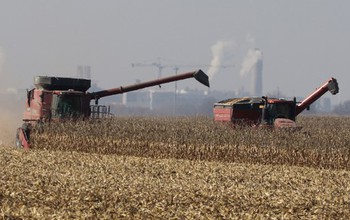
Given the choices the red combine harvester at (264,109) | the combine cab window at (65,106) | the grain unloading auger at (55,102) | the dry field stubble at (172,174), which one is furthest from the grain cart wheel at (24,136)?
the red combine harvester at (264,109)

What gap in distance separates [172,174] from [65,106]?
368 inches

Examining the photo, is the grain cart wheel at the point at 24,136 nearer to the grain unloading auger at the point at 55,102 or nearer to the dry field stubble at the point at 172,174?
the grain unloading auger at the point at 55,102

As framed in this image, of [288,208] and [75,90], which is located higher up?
[75,90]

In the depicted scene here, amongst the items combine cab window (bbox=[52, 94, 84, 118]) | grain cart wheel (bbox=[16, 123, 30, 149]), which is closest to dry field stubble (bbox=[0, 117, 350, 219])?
grain cart wheel (bbox=[16, 123, 30, 149])

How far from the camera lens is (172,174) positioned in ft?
60.7

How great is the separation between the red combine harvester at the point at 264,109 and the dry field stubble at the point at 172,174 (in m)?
3.13

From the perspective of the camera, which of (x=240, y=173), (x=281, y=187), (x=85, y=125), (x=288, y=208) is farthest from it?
(x=85, y=125)

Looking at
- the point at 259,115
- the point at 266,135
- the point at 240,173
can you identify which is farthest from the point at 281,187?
the point at 259,115

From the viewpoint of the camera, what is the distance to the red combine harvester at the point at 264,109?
93.9ft

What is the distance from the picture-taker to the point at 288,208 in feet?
44.5

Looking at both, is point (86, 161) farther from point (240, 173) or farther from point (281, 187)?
point (281, 187)

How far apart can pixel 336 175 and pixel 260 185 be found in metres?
3.30

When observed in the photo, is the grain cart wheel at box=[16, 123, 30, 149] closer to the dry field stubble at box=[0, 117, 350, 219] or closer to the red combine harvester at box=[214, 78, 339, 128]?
the dry field stubble at box=[0, 117, 350, 219]

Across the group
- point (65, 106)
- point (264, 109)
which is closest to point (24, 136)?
point (65, 106)
